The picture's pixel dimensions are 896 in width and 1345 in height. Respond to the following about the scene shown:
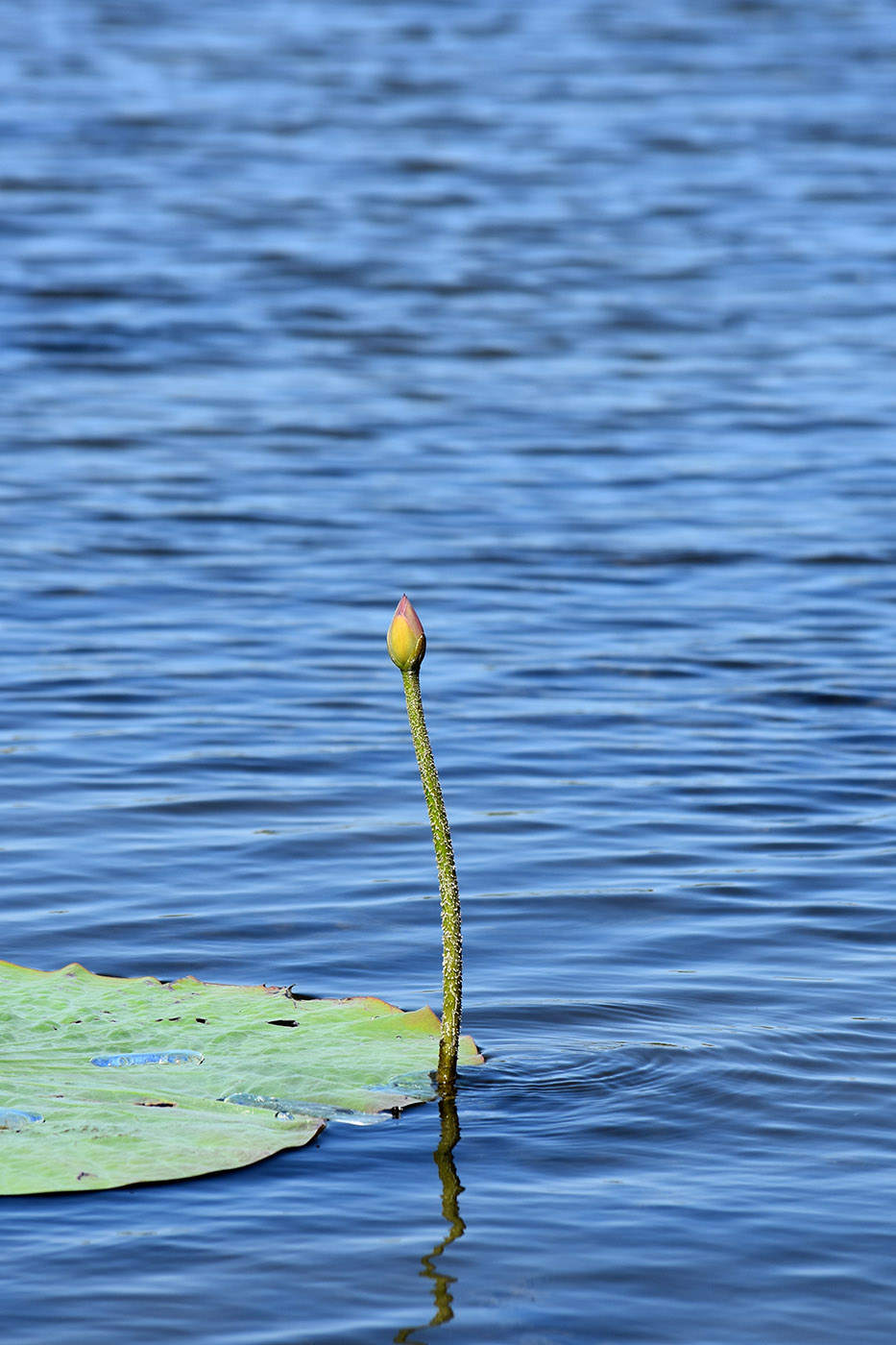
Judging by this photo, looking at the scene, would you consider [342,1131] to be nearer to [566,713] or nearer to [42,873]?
[42,873]

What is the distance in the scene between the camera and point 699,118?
67.7 feet

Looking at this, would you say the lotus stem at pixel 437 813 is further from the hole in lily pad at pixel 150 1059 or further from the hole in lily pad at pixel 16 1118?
the hole in lily pad at pixel 16 1118

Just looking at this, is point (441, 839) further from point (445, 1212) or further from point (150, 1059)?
point (150, 1059)

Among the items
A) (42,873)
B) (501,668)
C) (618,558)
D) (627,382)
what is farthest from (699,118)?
(42,873)

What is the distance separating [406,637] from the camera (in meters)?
3.24

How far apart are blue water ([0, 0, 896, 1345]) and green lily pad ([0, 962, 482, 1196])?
0.09 metres

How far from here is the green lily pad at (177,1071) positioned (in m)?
3.44

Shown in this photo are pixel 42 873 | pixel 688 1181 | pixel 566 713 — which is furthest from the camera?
pixel 566 713

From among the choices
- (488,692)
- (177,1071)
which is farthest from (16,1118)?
(488,692)

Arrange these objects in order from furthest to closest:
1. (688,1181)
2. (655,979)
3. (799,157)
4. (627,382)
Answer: (799,157) → (627,382) → (655,979) → (688,1181)

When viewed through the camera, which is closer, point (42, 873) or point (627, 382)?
point (42, 873)

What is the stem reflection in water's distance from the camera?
3.14 metres

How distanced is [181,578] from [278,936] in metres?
3.79

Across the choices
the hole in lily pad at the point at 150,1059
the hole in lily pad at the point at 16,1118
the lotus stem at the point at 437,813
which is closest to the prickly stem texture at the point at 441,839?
the lotus stem at the point at 437,813
